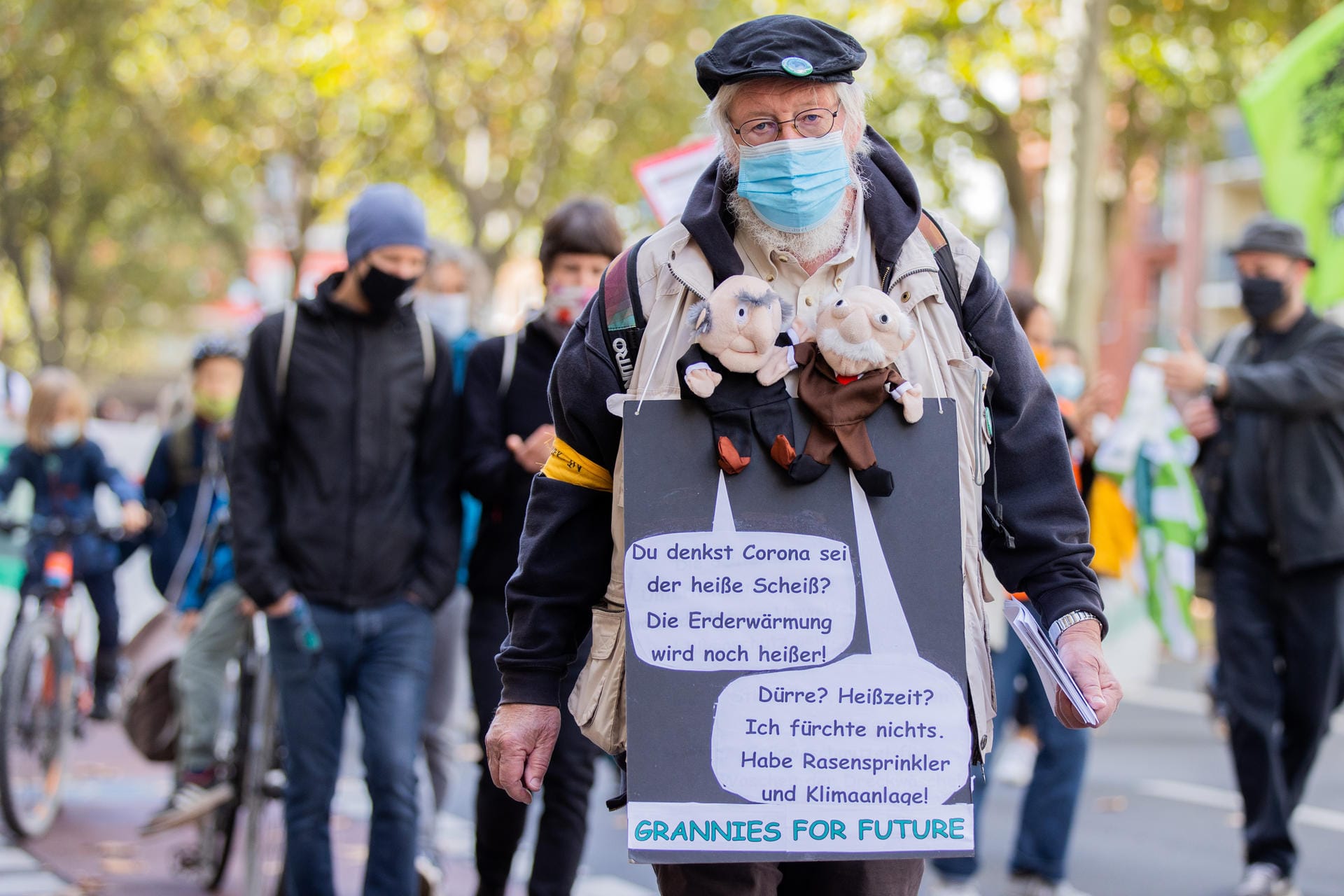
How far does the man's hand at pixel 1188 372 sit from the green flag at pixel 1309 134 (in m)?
1.44

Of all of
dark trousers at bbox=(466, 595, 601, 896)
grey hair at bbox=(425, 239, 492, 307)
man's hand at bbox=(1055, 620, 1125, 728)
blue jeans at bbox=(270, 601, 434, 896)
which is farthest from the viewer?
grey hair at bbox=(425, 239, 492, 307)

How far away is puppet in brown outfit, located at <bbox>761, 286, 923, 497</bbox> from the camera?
8.80 ft

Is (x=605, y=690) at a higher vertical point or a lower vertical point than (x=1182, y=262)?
lower

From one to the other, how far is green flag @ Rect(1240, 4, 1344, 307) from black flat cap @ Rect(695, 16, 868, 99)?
5.10 metres

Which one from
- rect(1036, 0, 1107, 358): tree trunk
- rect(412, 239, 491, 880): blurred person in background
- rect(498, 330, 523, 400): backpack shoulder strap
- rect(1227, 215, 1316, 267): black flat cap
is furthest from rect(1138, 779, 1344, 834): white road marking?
rect(1036, 0, 1107, 358): tree trunk

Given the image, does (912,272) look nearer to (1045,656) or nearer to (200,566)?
(1045,656)

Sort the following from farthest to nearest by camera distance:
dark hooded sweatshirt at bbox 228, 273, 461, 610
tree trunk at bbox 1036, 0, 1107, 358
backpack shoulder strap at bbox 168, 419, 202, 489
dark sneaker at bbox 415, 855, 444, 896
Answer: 1. tree trunk at bbox 1036, 0, 1107, 358
2. backpack shoulder strap at bbox 168, 419, 202, 489
3. dark sneaker at bbox 415, 855, 444, 896
4. dark hooded sweatshirt at bbox 228, 273, 461, 610

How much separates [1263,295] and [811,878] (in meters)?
4.21

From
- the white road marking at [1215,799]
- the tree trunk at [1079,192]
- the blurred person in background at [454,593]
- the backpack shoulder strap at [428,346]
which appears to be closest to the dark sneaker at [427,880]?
the blurred person in background at [454,593]

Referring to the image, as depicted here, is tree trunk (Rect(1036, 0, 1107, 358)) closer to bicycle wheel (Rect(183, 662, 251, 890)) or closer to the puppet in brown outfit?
bicycle wheel (Rect(183, 662, 251, 890))

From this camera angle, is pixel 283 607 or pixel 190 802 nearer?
pixel 283 607

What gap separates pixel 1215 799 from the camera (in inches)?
339

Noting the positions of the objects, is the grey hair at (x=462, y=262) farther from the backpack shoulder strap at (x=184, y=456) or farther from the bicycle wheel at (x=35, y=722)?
the bicycle wheel at (x=35, y=722)

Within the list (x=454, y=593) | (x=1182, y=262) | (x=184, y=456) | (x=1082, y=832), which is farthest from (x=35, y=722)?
(x=1182, y=262)
